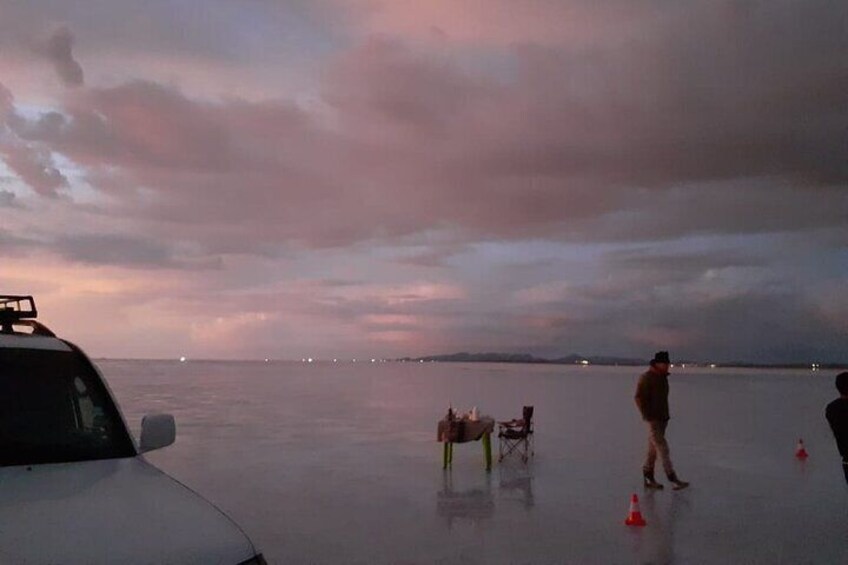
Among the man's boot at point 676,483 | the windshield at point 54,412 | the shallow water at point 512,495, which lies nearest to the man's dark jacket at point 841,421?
the shallow water at point 512,495

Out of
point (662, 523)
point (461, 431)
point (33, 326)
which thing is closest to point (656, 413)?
point (662, 523)

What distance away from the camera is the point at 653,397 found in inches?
425

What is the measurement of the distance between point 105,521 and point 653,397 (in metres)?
8.86

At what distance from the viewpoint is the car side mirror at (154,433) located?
4.22 m

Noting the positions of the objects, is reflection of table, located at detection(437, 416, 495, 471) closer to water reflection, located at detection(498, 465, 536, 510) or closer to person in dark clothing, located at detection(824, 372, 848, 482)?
water reflection, located at detection(498, 465, 536, 510)

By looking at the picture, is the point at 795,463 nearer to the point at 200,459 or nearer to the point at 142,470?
the point at 200,459

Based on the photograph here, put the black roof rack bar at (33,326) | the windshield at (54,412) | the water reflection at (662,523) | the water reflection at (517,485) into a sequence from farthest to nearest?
the water reflection at (517,485)
the water reflection at (662,523)
the black roof rack bar at (33,326)
the windshield at (54,412)

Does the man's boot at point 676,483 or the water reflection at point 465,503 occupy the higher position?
the man's boot at point 676,483

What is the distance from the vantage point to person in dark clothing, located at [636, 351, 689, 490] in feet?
34.7

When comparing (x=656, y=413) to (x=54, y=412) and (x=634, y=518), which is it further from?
(x=54, y=412)

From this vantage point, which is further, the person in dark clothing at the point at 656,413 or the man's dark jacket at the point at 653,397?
the man's dark jacket at the point at 653,397

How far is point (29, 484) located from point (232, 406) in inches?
920

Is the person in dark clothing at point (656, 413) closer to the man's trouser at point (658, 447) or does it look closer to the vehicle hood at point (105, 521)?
the man's trouser at point (658, 447)

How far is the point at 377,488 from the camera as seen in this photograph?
1036 centimetres
